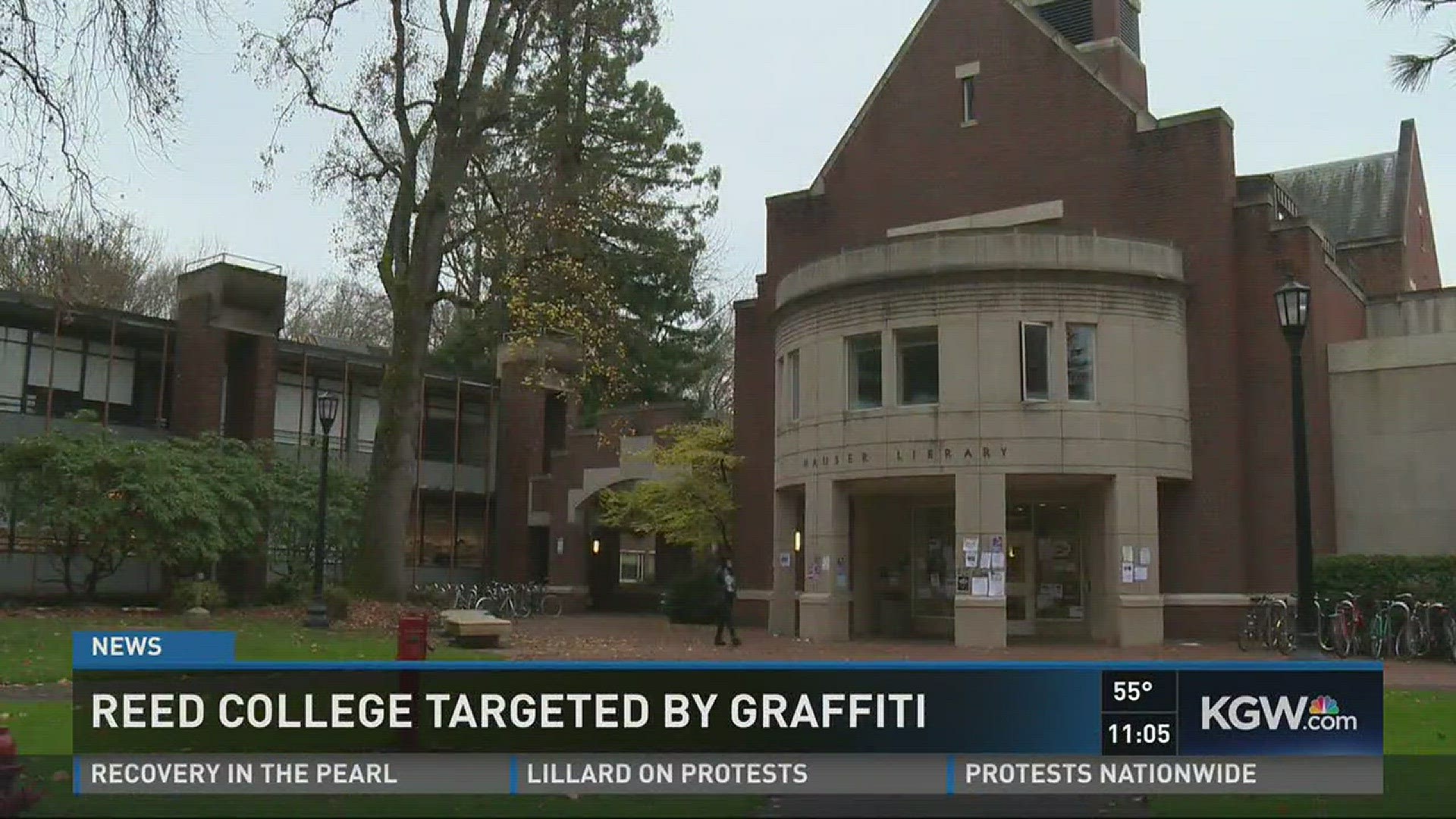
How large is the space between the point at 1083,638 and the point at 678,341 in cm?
2641

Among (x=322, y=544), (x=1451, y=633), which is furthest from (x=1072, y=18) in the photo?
(x=322, y=544)

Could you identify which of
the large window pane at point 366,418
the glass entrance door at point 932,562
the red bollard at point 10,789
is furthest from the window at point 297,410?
the red bollard at point 10,789

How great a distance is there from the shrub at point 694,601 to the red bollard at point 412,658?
811 inches

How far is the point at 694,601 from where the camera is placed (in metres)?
32.4

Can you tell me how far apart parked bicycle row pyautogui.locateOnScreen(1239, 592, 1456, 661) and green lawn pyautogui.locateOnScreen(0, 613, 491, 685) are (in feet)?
47.2

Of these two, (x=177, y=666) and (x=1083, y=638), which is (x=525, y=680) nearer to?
(x=177, y=666)

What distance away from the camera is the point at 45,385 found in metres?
35.3

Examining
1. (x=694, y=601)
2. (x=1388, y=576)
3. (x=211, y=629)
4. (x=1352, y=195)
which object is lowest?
(x=211, y=629)

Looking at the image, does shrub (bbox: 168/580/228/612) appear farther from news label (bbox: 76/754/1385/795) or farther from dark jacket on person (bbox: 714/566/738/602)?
news label (bbox: 76/754/1385/795)

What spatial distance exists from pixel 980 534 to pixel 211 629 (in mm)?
14583

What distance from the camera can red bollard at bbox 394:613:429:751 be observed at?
412 inches

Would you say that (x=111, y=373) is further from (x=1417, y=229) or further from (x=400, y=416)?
(x=1417, y=229)

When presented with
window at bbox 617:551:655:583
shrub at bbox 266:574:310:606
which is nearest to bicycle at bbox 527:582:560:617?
window at bbox 617:551:655:583

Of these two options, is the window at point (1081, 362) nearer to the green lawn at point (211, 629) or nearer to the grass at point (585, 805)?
the green lawn at point (211, 629)
